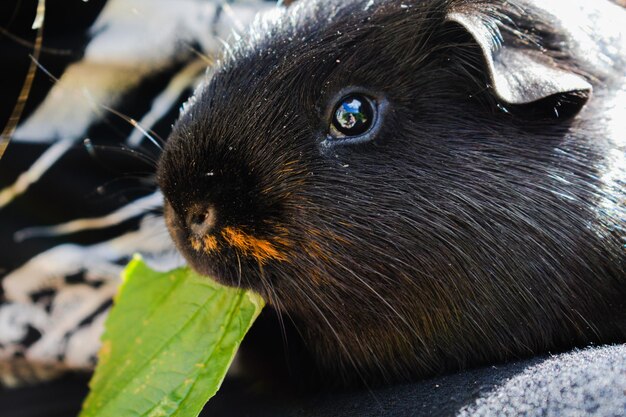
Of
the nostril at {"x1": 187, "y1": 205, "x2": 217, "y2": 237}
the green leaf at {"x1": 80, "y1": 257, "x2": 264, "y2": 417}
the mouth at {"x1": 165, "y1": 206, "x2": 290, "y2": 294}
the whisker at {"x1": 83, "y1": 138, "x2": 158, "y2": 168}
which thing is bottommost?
the green leaf at {"x1": 80, "y1": 257, "x2": 264, "y2": 417}

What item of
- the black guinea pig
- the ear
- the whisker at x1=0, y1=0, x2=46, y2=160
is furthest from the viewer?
the whisker at x1=0, y1=0, x2=46, y2=160

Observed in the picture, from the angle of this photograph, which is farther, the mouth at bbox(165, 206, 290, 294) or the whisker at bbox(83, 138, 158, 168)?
the whisker at bbox(83, 138, 158, 168)

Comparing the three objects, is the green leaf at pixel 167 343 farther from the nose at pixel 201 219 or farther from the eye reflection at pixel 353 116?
the eye reflection at pixel 353 116

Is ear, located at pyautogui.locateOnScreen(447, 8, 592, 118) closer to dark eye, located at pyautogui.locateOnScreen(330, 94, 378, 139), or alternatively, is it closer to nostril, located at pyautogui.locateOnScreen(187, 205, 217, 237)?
dark eye, located at pyautogui.locateOnScreen(330, 94, 378, 139)

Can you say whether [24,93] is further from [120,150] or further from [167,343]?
[167,343]

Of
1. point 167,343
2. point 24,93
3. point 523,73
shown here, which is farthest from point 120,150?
point 523,73

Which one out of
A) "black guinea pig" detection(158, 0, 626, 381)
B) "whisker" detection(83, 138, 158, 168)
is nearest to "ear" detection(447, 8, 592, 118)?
"black guinea pig" detection(158, 0, 626, 381)

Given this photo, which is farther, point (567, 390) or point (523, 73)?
point (523, 73)
